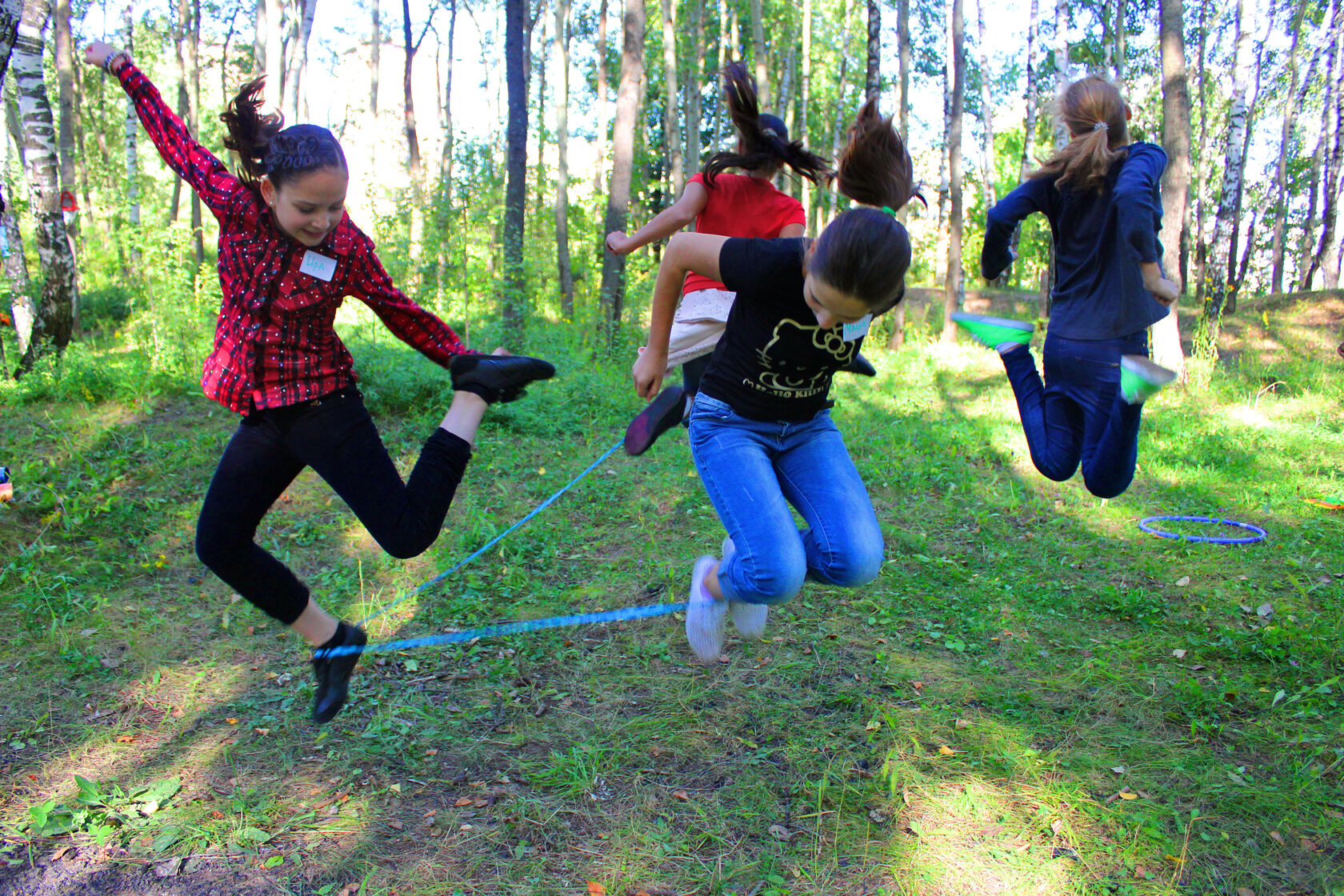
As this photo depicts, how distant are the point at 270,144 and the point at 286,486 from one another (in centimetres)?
110

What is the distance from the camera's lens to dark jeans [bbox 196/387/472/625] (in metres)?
2.64

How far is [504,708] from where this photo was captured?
3508mm

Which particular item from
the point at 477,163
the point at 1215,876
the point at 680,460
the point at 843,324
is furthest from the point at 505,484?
the point at 477,163

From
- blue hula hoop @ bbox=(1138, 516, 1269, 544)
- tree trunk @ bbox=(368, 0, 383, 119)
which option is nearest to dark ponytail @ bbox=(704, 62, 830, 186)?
blue hula hoop @ bbox=(1138, 516, 1269, 544)

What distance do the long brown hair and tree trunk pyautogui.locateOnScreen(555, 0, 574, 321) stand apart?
11.2 m

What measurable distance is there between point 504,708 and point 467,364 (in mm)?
1531

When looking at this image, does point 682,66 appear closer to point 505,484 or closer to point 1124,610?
point 505,484

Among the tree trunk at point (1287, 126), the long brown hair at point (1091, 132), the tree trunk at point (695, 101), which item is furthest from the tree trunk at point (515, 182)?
the tree trunk at point (1287, 126)

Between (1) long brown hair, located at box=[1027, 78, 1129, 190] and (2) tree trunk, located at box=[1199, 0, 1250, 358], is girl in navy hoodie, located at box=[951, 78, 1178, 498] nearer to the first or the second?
(1) long brown hair, located at box=[1027, 78, 1129, 190]

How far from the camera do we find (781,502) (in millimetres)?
2836

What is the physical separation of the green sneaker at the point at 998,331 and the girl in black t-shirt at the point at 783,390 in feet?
2.83

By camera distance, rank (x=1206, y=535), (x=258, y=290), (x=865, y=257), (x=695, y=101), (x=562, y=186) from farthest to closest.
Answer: (x=695, y=101) < (x=562, y=186) < (x=1206, y=535) < (x=258, y=290) < (x=865, y=257)

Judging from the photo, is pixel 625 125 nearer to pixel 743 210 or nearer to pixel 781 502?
pixel 743 210

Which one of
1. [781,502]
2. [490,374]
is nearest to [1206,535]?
[781,502]
